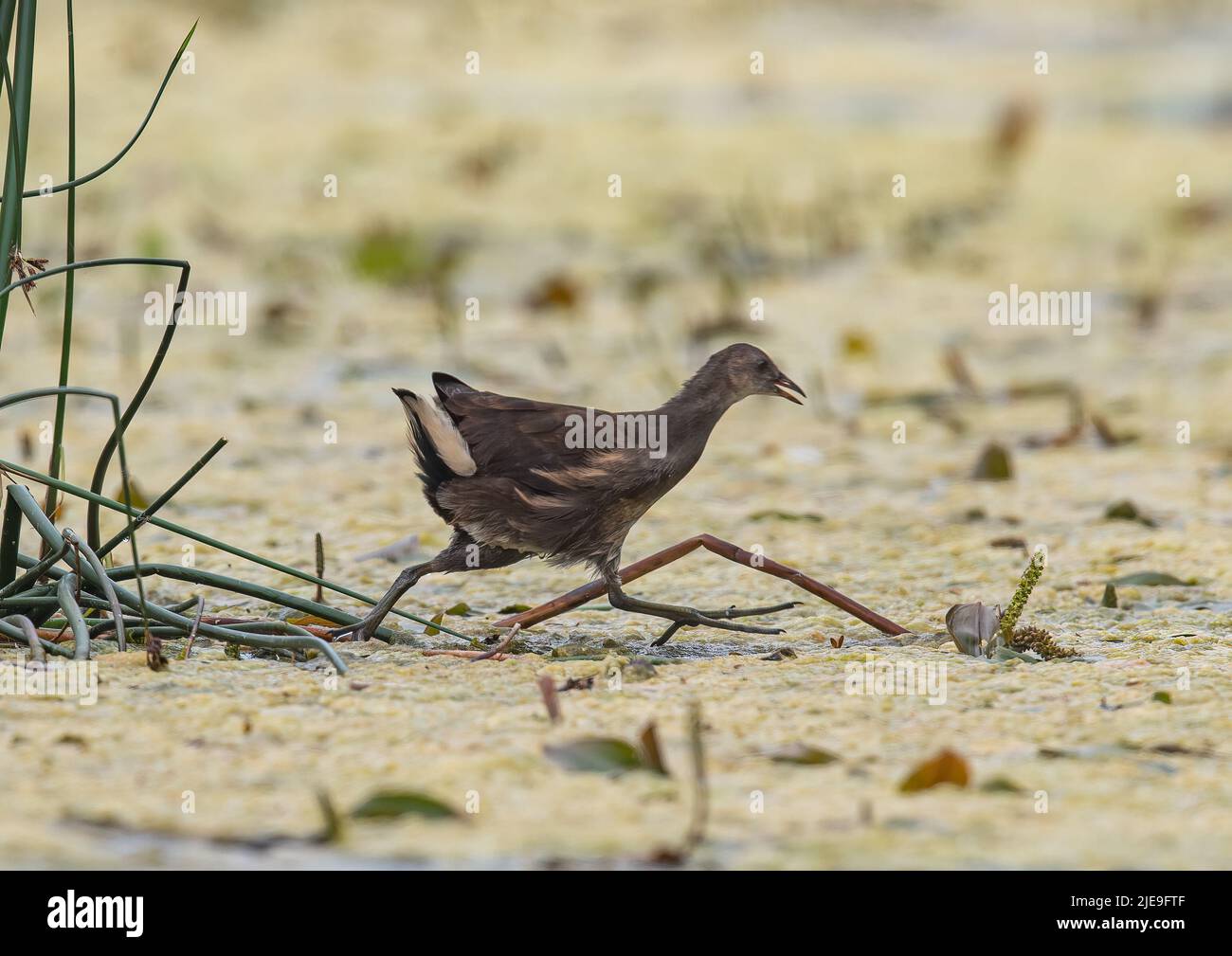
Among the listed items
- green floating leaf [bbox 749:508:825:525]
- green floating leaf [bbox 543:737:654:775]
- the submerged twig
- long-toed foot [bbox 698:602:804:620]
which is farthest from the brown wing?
green floating leaf [bbox 749:508:825:525]

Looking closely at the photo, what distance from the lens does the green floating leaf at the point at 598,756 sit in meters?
2.70

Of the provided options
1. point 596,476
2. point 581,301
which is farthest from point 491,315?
point 596,476

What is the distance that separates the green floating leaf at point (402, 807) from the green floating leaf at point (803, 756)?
0.57 metres

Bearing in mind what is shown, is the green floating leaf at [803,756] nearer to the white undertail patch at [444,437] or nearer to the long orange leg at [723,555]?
the long orange leg at [723,555]

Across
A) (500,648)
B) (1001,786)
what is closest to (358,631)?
(500,648)

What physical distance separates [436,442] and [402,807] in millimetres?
1189

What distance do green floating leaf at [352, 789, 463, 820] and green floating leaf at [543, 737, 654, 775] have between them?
268mm

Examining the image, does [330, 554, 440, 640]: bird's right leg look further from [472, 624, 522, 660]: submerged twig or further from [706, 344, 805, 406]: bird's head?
[706, 344, 805, 406]: bird's head

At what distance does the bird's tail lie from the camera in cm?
352

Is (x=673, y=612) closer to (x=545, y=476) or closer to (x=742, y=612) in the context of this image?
(x=742, y=612)

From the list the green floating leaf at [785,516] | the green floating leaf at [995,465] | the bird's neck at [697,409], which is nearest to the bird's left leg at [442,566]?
the bird's neck at [697,409]

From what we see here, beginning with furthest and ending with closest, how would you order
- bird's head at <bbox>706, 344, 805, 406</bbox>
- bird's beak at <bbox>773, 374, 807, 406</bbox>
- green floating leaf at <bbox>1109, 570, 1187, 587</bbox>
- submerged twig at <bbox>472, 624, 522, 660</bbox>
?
green floating leaf at <bbox>1109, 570, 1187, 587</bbox>
bird's beak at <bbox>773, 374, 807, 406</bbox>
bird's head at <bbox>706, 344, 805, 406</bbox>
submerged twig at <bbox>472, 624, 522, 660</bbox>

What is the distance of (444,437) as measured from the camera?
3.53 meters

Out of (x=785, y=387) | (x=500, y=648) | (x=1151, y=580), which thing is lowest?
(x=500, y=648)
